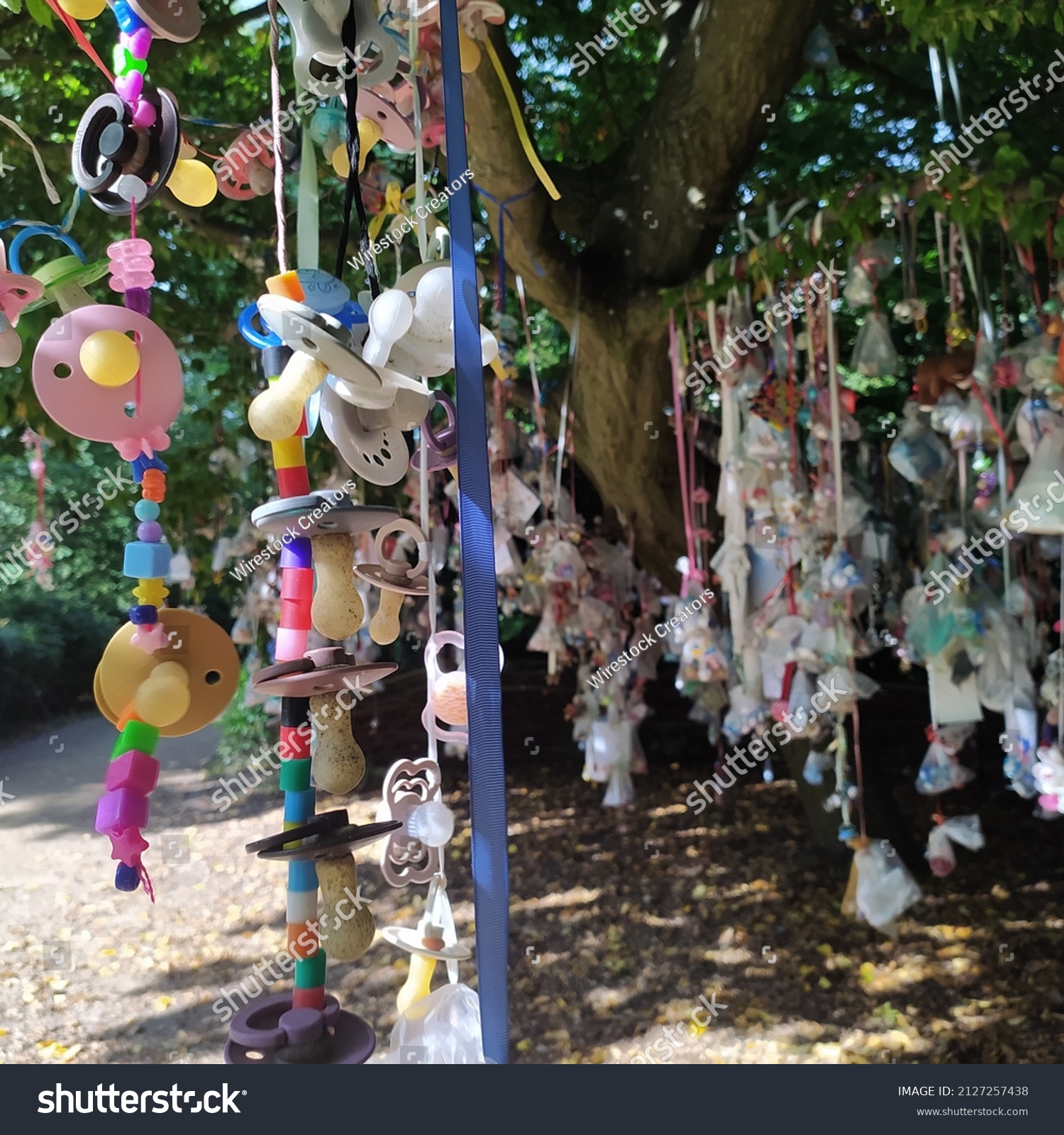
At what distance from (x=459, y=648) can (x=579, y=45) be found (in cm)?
297

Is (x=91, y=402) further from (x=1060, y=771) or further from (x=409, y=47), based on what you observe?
(x=1060, y=771)

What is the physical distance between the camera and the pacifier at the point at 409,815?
693 mm

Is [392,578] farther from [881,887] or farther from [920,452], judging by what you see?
[881,887]

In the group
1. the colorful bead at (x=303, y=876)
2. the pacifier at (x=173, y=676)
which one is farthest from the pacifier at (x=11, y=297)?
the colorful bead at (x=303, y=876)

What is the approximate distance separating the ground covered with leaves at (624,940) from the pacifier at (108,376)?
7.92ft

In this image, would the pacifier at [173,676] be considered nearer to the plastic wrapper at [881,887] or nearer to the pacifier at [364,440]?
the pacifier at [364,440]

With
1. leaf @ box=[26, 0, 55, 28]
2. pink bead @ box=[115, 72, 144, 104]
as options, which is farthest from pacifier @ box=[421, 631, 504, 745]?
leaf @ box=[26, 0, 55, 28]

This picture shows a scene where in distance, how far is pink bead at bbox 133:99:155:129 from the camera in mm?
647

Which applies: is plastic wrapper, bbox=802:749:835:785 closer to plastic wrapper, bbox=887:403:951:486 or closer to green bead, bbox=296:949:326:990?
plastic wrapper, bbox=887:403:951:486

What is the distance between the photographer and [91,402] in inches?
24.9

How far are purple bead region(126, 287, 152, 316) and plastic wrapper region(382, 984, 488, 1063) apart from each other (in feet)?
1.82

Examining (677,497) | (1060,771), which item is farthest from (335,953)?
(677,497)

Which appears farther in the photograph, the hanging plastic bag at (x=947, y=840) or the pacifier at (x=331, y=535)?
the hanging plastic bag at (x=947, y=840)

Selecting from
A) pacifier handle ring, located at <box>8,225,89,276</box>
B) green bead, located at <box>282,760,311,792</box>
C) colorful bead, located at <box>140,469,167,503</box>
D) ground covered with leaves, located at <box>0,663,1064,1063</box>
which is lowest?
ground covered with leaves, located at <box>0,663,1064,1063</box>
